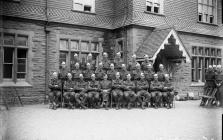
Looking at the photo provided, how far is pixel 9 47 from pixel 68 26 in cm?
347

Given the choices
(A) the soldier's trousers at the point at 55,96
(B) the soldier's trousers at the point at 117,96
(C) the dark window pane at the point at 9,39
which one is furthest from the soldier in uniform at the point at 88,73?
(C) the dark window pane at the point at 9,39

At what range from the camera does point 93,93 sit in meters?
14.4

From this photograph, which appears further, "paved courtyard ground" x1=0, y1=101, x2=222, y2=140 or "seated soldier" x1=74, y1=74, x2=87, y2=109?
"seated soldier" x1=74, y1=74, x2=87, y2=109

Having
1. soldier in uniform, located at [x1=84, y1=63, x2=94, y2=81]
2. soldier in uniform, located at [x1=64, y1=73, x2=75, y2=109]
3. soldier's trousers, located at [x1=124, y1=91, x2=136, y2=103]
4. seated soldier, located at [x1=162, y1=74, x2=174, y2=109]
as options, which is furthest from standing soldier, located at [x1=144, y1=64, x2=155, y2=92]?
soldier in uniform, located at [x1=64, y1=73, x2=75, y2=109]

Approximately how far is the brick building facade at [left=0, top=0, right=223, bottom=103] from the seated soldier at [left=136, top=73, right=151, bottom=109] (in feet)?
6.43

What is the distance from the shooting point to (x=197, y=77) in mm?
21391

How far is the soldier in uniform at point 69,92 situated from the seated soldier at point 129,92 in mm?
2349

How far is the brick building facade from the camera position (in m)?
16.1

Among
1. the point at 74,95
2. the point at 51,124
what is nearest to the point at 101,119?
the point at 51,124

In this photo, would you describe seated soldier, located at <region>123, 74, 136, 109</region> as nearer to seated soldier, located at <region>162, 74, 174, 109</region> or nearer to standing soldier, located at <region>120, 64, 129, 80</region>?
standing soldier, located at <region>120, 64, 129, 80</region>

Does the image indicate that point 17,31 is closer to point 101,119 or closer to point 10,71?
point 10,71

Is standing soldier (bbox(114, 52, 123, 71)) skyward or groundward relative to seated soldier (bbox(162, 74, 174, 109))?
skyward

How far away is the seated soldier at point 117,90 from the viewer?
1443 cm

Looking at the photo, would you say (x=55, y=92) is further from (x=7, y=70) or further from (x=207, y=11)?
(x=207, y=11)
